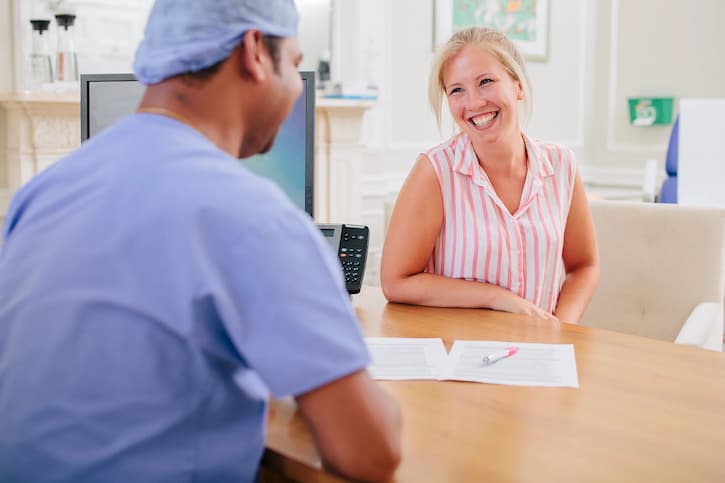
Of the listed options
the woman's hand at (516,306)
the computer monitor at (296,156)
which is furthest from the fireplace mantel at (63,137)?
the woman's hand at (516,306)

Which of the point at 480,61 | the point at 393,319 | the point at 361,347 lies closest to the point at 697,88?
the point at 480,61

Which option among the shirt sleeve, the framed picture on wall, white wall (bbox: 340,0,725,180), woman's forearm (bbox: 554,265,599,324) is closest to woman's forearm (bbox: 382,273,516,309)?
woman's forearm (bbox: 554,265,599,324)

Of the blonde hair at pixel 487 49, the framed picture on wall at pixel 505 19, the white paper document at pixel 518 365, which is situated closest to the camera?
the white paper document at pixel 518 365

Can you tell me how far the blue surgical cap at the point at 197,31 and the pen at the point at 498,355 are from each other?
63 cm

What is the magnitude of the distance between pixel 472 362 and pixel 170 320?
663mm

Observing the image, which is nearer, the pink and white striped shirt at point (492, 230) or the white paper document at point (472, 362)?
the white paper document at point (472, 362)

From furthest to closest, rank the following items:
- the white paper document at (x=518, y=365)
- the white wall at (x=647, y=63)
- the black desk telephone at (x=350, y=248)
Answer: the white wall at (x=647, y=63) → the black desk telephone at (x=350, y=248) → the white paper document at (x=518, y=365)

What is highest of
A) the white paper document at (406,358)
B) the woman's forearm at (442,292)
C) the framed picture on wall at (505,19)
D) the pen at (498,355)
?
the framed picture on wall at (505,19)

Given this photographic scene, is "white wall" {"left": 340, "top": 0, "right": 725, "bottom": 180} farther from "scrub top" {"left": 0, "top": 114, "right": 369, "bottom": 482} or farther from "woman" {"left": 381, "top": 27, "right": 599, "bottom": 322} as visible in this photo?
"scrub top" {"left": 0, "top": 114, "right": 369, "bottom": 482}

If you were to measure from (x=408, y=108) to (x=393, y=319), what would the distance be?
3.22 meters

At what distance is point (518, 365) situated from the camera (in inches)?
50.7

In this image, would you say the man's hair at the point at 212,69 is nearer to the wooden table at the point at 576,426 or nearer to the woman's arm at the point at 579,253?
the wooden table at the point at 576,426

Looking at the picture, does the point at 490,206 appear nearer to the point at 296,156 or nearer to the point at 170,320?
the point at 296,156

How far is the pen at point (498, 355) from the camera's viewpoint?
50.6 inches
